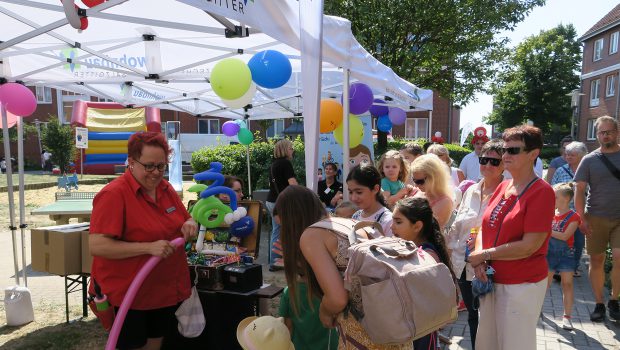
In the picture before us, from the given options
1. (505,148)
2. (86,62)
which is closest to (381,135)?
(86,62)

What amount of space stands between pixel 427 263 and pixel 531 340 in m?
1.36

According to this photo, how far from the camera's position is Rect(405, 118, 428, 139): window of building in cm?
3203

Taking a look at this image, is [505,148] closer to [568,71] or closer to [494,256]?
[494,256]

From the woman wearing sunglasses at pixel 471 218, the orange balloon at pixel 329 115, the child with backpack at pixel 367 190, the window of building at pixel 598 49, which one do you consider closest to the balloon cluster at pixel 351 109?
the orange balloon at pixel 329 115

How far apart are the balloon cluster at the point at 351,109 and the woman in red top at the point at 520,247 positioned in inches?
109

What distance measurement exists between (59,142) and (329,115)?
2409 centimetres

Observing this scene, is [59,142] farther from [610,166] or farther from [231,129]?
[610,166]

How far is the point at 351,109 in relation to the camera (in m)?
5.84

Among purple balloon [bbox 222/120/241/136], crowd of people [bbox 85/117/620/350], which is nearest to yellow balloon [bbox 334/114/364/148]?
crowd of people [bbox 85/117/620/350]

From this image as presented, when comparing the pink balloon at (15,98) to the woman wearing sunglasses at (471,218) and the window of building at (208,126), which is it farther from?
the window of building at (208,126)

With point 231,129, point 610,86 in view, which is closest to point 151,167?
point 231,129

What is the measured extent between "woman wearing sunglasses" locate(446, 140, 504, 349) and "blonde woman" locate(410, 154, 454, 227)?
0.38ft

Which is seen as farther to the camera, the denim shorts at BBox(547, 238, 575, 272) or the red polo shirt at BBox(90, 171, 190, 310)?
the denim shorts at BBox(547, 238, 575, 272)

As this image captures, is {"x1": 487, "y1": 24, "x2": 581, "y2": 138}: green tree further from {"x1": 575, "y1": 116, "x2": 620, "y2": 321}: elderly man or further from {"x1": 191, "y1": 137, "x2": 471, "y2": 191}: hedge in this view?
{"x1": 575, "y1": 116, "x2": 620, "y2": 321}: elderly man
